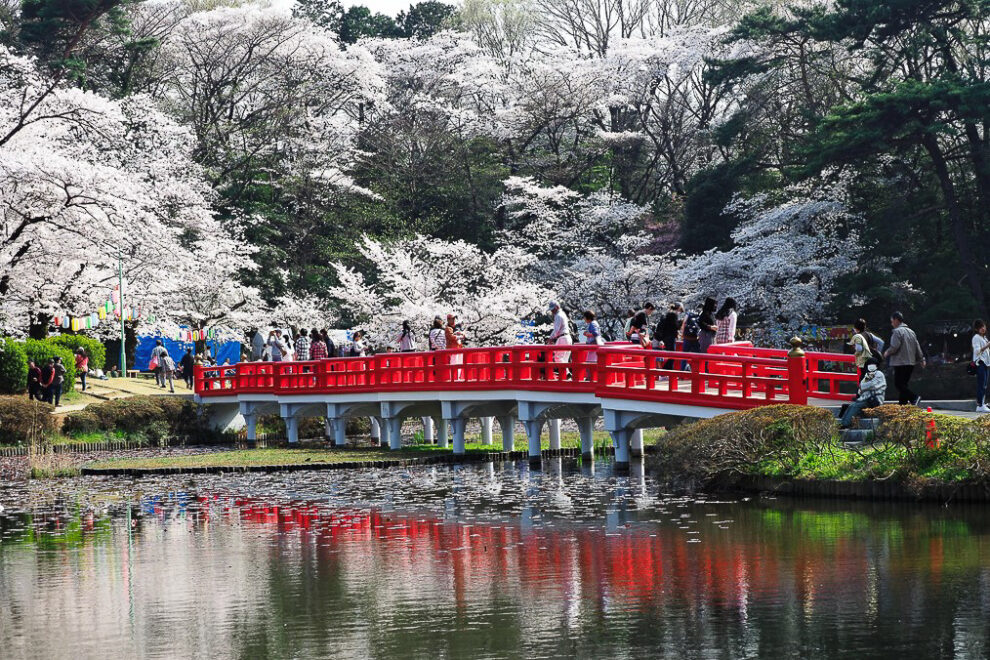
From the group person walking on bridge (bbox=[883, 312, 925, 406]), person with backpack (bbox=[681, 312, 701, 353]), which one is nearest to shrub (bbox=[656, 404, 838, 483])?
person walking on bridge (bbox=[883, 312, 925, 406])

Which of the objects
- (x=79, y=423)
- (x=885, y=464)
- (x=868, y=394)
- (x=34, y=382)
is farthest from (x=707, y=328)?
(x=34, y=382)

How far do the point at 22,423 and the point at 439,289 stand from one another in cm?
1741

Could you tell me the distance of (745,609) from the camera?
42.4 ft

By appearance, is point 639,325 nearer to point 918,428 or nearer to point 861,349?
point 861,349

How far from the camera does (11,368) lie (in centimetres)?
3984

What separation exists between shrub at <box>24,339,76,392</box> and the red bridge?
4424 millimetres

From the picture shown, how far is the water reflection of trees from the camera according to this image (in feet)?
39.4

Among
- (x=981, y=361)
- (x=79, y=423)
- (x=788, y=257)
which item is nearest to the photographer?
(x=981, y=361)

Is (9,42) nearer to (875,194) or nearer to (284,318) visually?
(284,318)

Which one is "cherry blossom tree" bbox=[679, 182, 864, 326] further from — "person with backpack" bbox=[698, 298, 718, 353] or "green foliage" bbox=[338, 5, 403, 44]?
"green foliage" bbox=[338, 5, 403, 44]

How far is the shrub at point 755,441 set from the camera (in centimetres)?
2158

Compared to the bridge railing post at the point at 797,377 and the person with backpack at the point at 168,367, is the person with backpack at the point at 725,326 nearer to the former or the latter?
the bridge railing post at the point at 797,377

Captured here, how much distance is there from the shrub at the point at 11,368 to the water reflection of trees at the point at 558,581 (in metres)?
19.4

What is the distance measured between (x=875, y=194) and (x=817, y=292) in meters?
3.62
